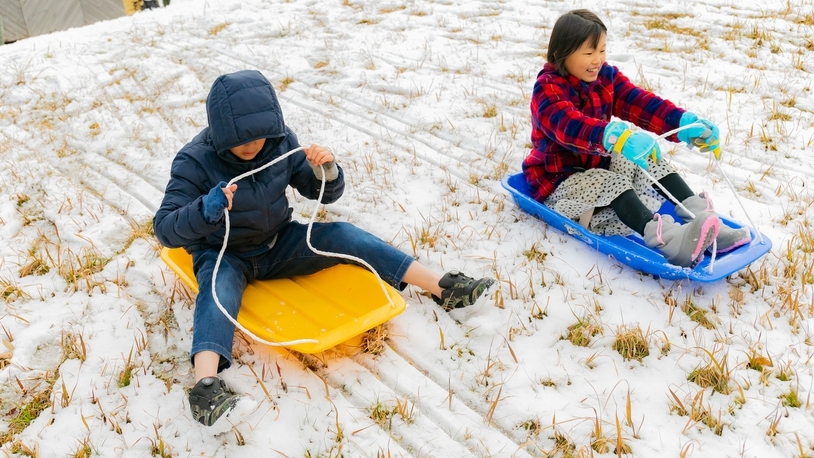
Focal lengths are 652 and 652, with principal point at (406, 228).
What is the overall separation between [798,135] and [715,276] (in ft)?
6.48

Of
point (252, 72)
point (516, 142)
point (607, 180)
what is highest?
point (252, 72)

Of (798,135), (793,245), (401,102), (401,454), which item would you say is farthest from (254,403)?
(798,135)

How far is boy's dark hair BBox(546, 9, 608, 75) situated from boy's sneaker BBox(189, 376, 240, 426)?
2.20 metres

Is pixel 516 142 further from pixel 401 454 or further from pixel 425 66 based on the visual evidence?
pixel 401 454

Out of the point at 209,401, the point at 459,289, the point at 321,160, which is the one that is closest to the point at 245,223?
the point at 321,160

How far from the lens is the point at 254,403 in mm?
2322

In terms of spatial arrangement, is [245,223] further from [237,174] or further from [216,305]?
[216,305]

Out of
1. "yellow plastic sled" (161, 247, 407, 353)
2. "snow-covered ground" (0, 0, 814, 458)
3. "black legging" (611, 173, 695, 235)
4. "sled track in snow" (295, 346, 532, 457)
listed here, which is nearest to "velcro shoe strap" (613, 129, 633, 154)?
"black legging" (611, 173, 695, 235)

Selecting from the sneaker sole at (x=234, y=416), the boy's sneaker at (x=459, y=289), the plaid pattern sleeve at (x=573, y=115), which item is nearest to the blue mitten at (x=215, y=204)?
the sneaker sole at (x=234, y=416)

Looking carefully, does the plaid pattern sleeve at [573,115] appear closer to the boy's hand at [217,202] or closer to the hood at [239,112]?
the hood at [239,112]

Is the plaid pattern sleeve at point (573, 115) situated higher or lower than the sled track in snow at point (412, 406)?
higher

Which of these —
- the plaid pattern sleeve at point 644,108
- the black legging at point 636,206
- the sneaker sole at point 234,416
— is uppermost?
the plaid pattern sleeve at point 644,108

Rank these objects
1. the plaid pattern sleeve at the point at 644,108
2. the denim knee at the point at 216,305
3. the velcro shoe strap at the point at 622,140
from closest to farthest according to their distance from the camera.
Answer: the denim knee at the point at 216,305 < the velcro shoe strap at the point at 622,140 < the plaid pattern sleeve at the point at 644,108

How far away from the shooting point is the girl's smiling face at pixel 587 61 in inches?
124
